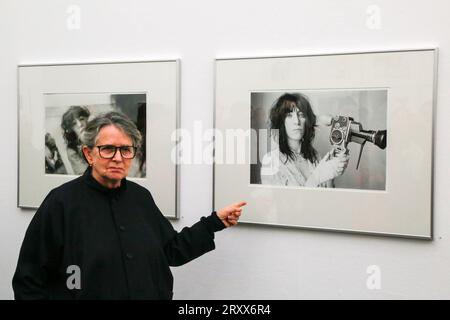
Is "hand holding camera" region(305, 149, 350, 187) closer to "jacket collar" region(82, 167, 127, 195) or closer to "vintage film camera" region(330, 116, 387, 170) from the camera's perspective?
"vintage film camera" region(330, 116, 387, 170)

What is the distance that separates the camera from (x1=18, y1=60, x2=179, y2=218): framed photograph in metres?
1.78

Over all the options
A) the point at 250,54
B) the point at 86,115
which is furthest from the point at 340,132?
the point at 86,115

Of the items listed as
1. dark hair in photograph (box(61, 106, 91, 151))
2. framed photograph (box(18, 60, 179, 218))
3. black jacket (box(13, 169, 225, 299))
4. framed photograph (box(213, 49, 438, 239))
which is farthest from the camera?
dark hair in photograph (box(61, 106, 91, 151))

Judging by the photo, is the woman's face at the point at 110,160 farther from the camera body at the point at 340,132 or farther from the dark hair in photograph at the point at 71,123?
the camera body at the point at 340,132

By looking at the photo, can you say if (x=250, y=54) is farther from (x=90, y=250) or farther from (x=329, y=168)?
(x=90, y=250)

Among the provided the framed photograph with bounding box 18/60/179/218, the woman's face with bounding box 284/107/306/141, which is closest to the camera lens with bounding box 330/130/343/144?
the woman's face with bounding box 284/107/306/141

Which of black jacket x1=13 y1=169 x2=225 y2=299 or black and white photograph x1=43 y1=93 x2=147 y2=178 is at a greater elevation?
black and white photograph x1=43 y1=93 x2=147 y2=178

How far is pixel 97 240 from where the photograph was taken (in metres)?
1.31

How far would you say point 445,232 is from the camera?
1.48 metres

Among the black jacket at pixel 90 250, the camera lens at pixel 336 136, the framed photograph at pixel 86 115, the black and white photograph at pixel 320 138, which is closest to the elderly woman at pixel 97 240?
the black jacket at pixel 90 250

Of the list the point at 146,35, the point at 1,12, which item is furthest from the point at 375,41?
the point at 1,12

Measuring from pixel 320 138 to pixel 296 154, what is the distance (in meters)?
0.10

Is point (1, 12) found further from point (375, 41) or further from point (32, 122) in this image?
point (375, 41)

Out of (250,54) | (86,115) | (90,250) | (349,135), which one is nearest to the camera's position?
(90,250)
